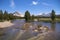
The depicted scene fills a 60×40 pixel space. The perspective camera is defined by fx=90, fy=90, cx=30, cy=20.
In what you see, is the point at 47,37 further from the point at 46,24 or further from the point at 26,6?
the point at 26,6

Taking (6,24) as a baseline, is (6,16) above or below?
above

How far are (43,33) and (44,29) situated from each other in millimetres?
113

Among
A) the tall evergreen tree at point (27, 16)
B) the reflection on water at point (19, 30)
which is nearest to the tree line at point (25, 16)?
the tall evergreen tree at point (27, 16)

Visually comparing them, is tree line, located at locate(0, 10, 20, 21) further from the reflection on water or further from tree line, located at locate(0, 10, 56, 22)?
the reflection on water

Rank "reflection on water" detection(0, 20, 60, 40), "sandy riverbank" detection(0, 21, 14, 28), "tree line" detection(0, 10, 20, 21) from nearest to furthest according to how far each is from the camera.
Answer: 1. "reflection on water" detection(0, 20, 60, 40)
2. "tree line" detection(0, 10, 20, 21)
3. "sandy riverbank" detection(0, 21, 14, 28)

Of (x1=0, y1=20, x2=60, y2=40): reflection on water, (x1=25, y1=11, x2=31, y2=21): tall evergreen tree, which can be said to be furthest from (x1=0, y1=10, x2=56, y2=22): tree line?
(x1=0, y1=20, x2=60, y2=40): reflection on water

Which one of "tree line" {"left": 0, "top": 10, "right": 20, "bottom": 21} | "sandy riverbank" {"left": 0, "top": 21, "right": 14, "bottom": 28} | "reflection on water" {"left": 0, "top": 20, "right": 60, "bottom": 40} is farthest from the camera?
"sandy riverbank" {"left": 0, "top": 21, "right": 14, "bottom": 28}

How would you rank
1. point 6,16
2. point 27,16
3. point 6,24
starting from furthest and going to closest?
point 6,24 < point 6,16 < point 27,16

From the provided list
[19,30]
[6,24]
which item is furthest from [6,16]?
[19,30]

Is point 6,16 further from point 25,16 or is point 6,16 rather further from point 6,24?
point 25,16

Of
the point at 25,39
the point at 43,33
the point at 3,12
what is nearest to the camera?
the point at 25,39

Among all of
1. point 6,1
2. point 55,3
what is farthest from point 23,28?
point 55,3

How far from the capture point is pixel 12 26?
2783 millimetres

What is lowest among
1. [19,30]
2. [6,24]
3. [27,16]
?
[19,30]
